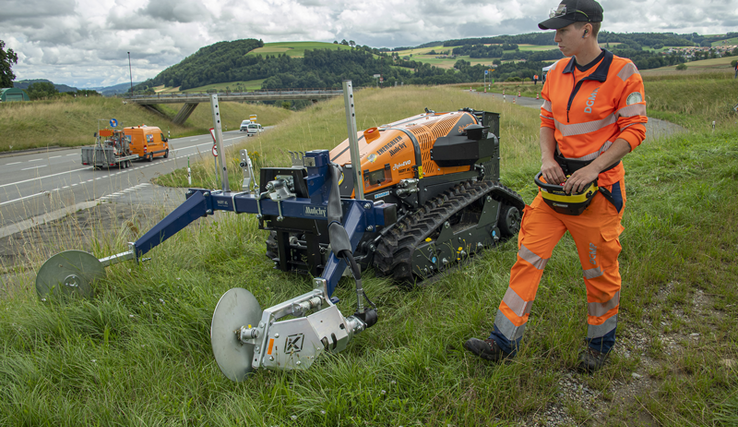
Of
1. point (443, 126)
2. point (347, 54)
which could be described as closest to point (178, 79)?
point (347, 54)

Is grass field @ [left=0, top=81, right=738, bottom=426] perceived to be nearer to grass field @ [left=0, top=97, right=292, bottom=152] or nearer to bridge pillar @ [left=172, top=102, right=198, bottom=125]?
grass field @ [left=0, top=97, right=292, bottom=152]

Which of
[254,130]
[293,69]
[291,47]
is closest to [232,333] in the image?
[254,130]

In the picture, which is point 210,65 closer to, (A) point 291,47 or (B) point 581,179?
(A) point 291,47

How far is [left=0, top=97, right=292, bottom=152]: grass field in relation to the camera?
91.7ft

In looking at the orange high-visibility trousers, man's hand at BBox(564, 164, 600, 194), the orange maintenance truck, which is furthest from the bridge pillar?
man's hand at BBox(564, 164, 600, 194)

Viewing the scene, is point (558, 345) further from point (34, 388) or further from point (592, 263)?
point (34, 388)

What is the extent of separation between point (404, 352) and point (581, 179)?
1.46 meters

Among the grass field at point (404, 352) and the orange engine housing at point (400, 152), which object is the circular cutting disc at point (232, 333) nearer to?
the grass field at point (404, 352)

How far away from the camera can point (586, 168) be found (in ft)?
8.59

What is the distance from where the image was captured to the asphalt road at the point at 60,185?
29.7 ft

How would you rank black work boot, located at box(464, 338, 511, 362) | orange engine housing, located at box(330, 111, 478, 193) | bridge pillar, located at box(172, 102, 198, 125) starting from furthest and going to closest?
1. bridge pillar, located at box(172, 102, 198, 125)
2. orange engine housing, located at box(330, 111, 478, 193)
3. black work boot, located at box(464, 338, 511, 362)

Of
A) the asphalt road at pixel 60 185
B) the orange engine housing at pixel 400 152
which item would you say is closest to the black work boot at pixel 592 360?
the orange engine housing at pixel 400 152

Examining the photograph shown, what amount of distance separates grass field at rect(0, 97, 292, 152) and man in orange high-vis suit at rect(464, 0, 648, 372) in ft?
80.2

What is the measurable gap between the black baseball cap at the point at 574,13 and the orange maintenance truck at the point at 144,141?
2062cm
